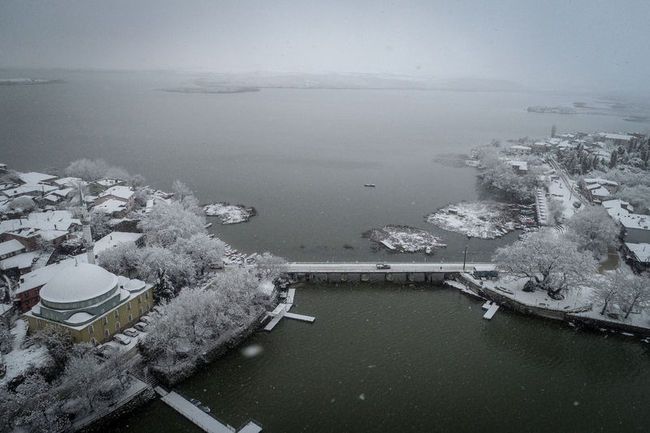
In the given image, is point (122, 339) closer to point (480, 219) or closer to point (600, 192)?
point (480, 219)

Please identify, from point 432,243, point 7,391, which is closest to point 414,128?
point 432,243

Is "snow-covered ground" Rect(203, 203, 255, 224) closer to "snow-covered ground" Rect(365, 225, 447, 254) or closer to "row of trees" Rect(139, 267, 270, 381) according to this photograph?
"snow-covered ground" Rect(365, 225, 447, 254)

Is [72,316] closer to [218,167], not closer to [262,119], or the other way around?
[218,167]

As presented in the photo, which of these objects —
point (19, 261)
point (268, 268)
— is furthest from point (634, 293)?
point (19, 261)

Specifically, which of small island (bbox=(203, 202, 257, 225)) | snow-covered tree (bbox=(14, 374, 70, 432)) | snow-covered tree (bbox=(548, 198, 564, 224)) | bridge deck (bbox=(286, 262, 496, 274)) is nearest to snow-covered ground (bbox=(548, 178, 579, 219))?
snow-covered tree (bbox=(548, 198, 564, 224))

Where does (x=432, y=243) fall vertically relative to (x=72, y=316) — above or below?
below

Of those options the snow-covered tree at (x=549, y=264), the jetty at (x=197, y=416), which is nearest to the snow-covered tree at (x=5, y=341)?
the jetty at (x=197, y=416)
